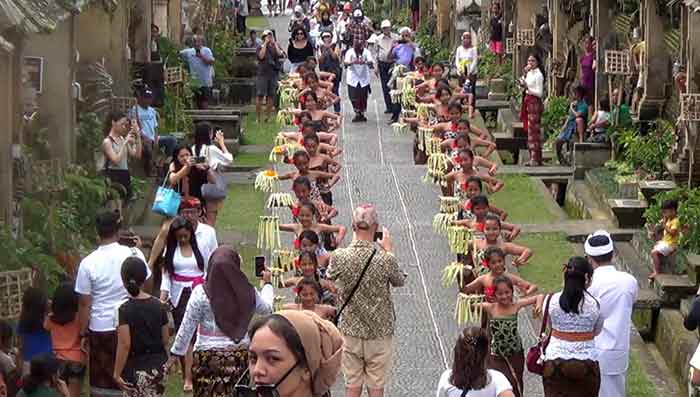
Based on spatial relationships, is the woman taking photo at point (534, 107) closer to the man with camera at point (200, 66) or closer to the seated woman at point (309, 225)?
the man with camera at point (200, 66)

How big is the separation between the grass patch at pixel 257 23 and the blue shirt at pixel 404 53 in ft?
64.0

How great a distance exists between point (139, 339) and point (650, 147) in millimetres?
11570

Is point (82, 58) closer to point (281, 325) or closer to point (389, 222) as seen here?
point (389, 222)

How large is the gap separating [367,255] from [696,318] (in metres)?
2.20

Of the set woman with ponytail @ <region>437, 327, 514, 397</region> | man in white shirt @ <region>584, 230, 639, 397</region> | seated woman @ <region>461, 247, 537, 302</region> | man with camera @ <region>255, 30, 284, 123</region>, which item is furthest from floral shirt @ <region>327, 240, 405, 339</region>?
man with camera @ <region>255, 30, 284, 123</region>

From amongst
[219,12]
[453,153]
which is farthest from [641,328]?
[219,12]

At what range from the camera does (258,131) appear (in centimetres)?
3053

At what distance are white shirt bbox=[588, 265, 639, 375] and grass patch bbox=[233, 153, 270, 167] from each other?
46.5 feet

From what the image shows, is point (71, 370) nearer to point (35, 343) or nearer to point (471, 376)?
point (35, 343)

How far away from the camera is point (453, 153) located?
20.0m

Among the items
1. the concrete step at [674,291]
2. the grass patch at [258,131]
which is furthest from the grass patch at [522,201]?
the grass patch at [258,131]

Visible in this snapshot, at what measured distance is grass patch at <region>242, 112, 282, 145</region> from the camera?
29.4 metres

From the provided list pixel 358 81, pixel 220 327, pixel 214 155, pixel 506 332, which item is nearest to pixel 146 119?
pixel 214 155

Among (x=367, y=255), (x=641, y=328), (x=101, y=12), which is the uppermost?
(x=101, y=12)
